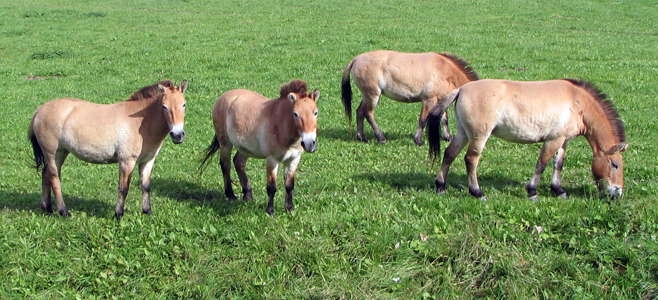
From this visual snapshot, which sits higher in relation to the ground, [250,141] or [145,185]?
[250,141]

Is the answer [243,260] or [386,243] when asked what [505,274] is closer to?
[386,243]

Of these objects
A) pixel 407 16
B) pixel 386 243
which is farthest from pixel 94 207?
Result: pixel 407 16

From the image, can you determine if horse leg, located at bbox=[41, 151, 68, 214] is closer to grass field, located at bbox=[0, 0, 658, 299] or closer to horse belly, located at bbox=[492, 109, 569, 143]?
grass field, located at bbox=[0, 0, 658, 299]

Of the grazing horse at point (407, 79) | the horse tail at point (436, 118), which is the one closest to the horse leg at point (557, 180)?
the horse tail at point (436, 118)

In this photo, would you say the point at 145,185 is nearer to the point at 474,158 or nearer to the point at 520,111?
the point at 474,158

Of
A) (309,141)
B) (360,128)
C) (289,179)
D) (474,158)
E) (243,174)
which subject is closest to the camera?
(309,141)

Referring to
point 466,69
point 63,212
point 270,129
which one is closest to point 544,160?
point 270,129

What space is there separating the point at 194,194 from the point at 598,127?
595 cm

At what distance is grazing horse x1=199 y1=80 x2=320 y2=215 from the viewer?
7.54 metres

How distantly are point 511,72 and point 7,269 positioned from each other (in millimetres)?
14259

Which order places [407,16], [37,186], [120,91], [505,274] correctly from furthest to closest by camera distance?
[407,16]
[120,91]
[37,186]
[505,274]

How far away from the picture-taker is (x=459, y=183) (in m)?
9.90

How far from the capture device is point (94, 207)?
934cm

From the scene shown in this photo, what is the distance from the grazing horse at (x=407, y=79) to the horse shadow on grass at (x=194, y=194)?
399 cm
